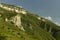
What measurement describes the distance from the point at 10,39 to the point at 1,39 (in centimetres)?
1403

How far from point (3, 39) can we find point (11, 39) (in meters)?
13.6

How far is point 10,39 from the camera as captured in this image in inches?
6467

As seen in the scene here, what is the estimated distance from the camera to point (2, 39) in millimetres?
151875

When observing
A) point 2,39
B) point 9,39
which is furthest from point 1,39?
point 9,39

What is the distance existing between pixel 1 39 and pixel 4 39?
2.59 metres

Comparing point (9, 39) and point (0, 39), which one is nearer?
point (0, 39)

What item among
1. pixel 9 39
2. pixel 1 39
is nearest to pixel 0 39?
pixel 1 39

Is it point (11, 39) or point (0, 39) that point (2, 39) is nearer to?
point (0, 39)

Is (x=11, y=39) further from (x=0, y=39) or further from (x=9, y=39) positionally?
(x=0, y=39)

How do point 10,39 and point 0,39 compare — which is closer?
point 0,39

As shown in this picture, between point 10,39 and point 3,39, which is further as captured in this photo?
point 10,39

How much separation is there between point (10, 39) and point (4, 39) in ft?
38.6

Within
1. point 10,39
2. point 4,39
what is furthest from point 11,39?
point 4,39

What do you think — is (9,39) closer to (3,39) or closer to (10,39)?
(10,39)
